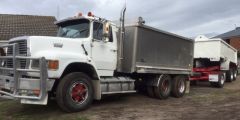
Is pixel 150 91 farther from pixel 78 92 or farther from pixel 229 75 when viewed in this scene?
pixel 229 75

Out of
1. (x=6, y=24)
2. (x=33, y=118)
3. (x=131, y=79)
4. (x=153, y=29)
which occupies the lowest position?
(x=33, y=118)

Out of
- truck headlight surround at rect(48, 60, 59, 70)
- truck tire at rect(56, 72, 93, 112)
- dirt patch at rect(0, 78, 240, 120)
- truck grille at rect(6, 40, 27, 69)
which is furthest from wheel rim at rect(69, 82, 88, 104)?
truck grille at rect(6, 40, 27, 69)

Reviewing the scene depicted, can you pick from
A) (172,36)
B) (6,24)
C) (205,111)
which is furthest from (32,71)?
(6,24)

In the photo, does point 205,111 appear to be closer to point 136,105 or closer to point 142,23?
point 136,105

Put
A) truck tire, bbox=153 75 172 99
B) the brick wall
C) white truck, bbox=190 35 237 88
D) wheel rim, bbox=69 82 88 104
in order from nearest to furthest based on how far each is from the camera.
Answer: wheel rim, bbox=69 82 88 104 → truck tire, bbox=153 75 172 99 → white truck, bbox=190 35 237 88 → the brick wall

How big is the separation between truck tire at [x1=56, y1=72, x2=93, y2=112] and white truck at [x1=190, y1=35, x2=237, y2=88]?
9979 mm

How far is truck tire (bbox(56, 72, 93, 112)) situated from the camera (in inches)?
345

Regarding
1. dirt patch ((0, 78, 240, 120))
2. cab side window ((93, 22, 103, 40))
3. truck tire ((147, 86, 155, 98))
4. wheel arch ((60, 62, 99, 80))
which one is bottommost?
dirt patch ((0, 78, 240, 120))

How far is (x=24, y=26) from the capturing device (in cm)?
3047

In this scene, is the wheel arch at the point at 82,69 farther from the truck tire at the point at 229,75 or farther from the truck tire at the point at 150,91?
the truck tire at the point at 229,75

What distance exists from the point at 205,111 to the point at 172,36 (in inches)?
163

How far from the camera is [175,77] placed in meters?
13.8

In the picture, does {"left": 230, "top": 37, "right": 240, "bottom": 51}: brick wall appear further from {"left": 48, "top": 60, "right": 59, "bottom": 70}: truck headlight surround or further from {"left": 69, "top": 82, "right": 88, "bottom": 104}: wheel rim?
{"left": 48, "top": 60, "right": 59, "bottom": 70}: truck headlight surround

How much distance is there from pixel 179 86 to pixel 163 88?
1179 mm
